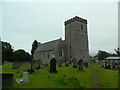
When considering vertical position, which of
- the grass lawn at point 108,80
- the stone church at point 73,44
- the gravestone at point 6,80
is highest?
the stone church at point 73,44

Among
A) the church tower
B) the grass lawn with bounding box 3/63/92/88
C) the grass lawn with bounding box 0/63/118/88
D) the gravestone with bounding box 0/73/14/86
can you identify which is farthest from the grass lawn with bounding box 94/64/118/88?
the church tower

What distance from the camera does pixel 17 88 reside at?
307 inches

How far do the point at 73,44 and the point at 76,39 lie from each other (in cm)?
171

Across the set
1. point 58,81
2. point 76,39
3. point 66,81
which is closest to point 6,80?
point 58,81

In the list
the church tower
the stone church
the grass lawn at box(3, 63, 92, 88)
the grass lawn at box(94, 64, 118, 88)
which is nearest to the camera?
the grass lawn at box(3, 63, 92, 88)

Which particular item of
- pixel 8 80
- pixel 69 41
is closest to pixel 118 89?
pixel 8 80

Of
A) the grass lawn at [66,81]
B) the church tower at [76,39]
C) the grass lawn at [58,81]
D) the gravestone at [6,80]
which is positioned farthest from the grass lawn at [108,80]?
the church tower at [76,39]

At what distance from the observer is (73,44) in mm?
37469

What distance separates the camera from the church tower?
37.3 metres

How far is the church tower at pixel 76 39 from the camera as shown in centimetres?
3728

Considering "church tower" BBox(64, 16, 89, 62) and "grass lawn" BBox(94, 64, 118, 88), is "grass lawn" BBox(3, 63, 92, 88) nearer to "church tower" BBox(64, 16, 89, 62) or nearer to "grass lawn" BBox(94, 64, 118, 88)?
"grass lawn" BBox(94, 64, 118, 88)

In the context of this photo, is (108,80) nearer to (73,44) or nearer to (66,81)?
(66,81)

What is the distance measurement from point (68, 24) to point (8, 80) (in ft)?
113

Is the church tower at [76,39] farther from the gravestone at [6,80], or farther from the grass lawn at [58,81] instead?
the gravestone at [6,80]
